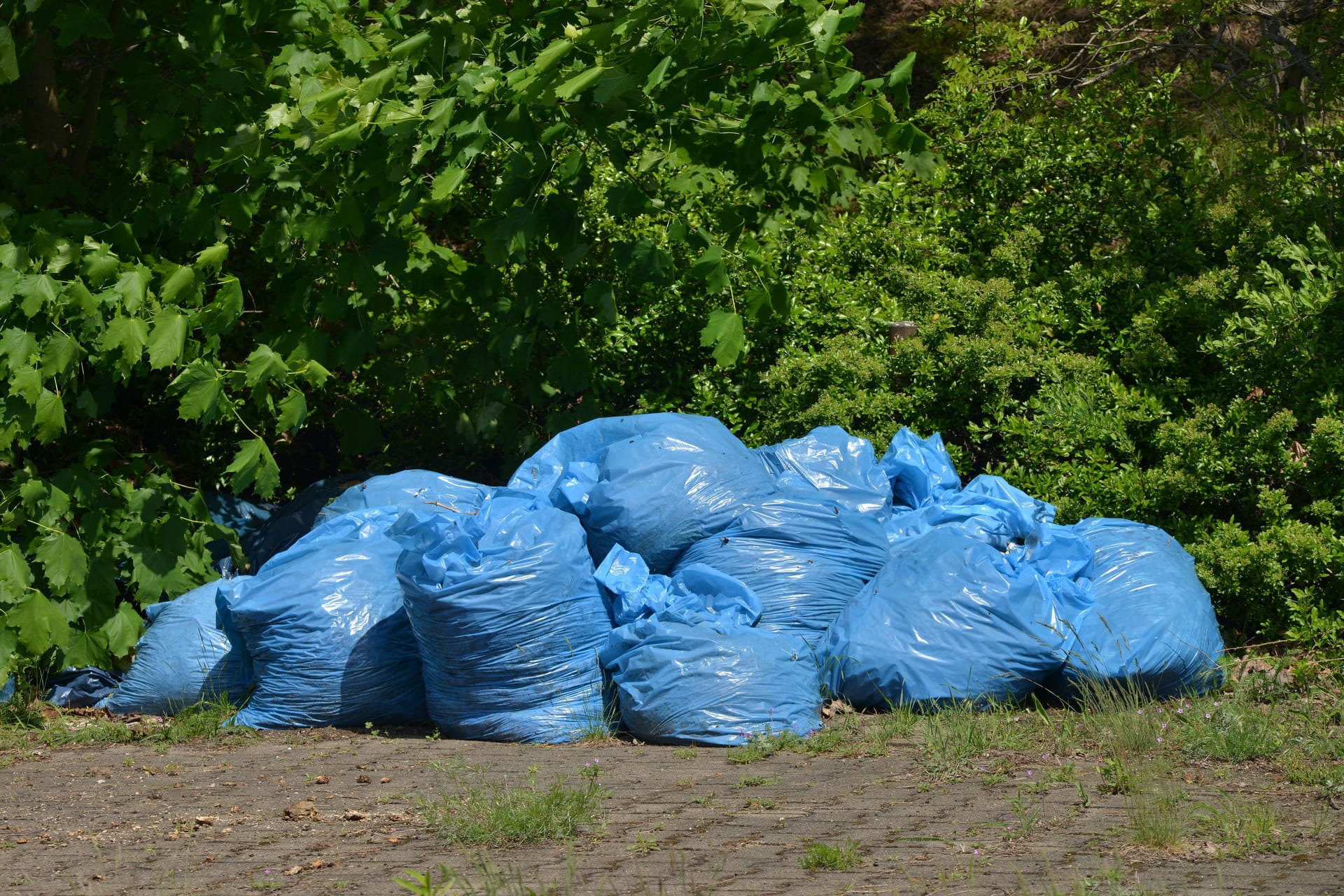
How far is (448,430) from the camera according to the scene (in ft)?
19.0

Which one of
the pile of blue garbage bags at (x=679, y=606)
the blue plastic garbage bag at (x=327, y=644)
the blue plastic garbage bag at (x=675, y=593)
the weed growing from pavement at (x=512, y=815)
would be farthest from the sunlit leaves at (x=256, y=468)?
the weed growing from pavement at (x=512, y=815)

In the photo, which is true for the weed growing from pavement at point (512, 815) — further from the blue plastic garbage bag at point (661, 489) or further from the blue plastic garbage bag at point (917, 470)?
the blue plastic garbage bag at point (917, 470)

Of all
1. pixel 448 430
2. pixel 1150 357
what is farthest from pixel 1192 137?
pixel 448 430

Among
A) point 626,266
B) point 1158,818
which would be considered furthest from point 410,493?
point 1158,818

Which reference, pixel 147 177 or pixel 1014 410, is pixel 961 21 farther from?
pixel 147 177

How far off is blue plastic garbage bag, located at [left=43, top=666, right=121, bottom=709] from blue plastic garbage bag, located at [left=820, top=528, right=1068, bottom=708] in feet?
Answer: 9.64

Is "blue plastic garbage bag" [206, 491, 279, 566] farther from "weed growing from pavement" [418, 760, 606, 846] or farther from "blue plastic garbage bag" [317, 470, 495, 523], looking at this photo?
"weed growing from pavement" [418, 760, 606, 846]

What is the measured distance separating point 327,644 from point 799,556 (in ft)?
5.53

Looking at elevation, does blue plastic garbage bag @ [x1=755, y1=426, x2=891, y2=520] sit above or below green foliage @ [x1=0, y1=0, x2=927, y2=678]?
below

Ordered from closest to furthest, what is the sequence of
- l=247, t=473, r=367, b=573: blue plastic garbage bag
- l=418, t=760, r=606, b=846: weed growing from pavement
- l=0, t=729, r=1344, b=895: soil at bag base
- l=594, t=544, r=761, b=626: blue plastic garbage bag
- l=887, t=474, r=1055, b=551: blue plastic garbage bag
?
1. l=0, t=729, r=1344, b=895: soil at bag base
2. l=418, t=760, r=606, b=846: weed growing from pavement
3. l=594, t=544, r=761, b=626: blue plastic garbage bag
4. l=887, t=474, r=1055, b=551: blue plastic garbage bag
5. l=247, t=473, r=367, b=573: blue plastic garbage bag

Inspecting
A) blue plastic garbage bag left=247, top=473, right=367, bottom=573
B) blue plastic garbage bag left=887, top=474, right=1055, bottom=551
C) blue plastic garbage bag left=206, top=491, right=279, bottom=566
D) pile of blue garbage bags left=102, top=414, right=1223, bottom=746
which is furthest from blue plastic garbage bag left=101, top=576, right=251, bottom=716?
blue plastic garbage bag left=887, top=474, right=1055, bottom=551

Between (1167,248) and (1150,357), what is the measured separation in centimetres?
73

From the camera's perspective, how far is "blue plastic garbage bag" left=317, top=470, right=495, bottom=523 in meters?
4.99

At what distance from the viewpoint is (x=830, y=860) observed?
9.30 ft
